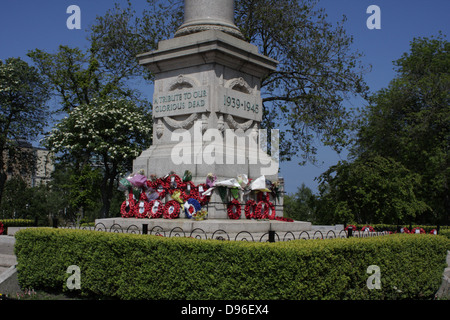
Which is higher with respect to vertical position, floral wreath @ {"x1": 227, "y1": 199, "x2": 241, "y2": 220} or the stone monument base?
floral wreath @ {"x1": 227, "y1": 199, "x2": 241, "y2": 220}

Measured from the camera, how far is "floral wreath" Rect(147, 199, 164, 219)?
39.3 ft

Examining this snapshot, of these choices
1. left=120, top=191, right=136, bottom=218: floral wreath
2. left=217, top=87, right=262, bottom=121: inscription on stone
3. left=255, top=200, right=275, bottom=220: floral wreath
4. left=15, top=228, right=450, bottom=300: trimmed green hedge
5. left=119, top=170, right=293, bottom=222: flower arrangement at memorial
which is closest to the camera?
left=15, top=228, right=450, bottom=300: trimmed green hedge

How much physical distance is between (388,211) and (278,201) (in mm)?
9778

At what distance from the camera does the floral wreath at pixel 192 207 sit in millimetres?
11188

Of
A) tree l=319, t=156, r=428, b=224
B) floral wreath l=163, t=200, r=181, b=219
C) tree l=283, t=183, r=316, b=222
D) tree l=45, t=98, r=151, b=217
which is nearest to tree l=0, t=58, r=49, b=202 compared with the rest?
tree l=45, t=98, r=151, b=217

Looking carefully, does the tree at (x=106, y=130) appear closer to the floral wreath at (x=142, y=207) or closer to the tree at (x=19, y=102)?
the tree at (x=19, y=102)

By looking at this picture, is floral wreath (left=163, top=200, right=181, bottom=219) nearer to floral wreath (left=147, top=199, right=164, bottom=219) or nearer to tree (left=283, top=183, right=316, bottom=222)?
floral wreath (left=147, top=199, right=164, bottom=219)

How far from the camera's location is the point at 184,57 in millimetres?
12734

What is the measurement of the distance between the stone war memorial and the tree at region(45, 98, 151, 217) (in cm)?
1169

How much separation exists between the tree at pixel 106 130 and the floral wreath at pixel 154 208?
1275cm

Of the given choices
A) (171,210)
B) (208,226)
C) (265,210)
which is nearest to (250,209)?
(265,210)
